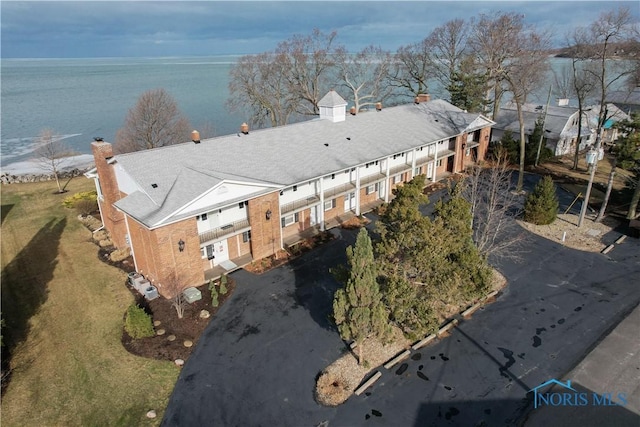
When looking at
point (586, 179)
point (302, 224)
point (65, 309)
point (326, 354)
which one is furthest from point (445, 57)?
point (65, 309)

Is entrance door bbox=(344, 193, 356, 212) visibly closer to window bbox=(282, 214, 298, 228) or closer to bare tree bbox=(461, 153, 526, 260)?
window bbox=(282, 214, 298, 228)

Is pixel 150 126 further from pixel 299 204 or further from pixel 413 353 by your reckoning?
pixel 413 353

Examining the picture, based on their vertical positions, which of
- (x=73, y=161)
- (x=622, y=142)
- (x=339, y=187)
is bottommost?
(x=73, y=161)

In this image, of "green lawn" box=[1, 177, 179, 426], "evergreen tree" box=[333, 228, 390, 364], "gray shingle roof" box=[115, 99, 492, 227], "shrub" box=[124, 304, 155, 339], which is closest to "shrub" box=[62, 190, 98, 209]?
"green lawn" box=[1, 177, 179, 426]

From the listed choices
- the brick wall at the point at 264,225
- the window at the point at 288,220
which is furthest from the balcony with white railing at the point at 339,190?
the brick wall at the point at 264,225

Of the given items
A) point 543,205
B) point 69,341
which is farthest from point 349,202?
point 69,341

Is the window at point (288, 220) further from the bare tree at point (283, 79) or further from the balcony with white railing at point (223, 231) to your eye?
the bare tree at point (283, 79)

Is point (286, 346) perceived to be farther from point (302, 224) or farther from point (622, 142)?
point (622, 142)
